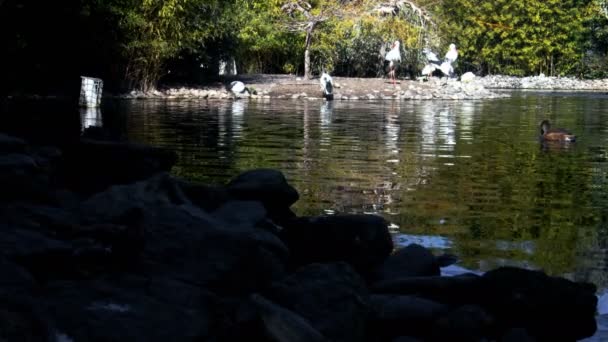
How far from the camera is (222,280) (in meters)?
6.06

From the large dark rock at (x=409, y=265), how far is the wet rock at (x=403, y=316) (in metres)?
1.05

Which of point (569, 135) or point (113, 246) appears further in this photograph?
point (569, 135)

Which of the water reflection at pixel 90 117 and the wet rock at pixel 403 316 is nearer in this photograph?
the wet rock at pixel 403 316

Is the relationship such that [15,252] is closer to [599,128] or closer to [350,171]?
[350,171]

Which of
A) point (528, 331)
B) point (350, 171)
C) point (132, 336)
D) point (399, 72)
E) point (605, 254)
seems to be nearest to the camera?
point (132, 336)

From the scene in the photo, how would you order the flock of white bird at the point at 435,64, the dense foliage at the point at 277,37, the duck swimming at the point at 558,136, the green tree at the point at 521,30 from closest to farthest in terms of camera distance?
the duck swimming at the point at 558,136
the dense foliage at the point at 277,37
the flock of white bird at the point at 435,64
the green tree at the point at 521,30

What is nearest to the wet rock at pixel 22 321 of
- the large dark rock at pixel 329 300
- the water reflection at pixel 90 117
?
the large dark rock at pixel 329 300

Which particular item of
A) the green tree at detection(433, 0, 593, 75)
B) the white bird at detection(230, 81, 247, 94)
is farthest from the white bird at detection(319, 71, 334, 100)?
the green tree at detection(433, 0, 593, 75)

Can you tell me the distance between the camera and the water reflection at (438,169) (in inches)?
370

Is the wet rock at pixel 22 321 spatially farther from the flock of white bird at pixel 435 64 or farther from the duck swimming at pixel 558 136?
the flock of white bird at pixel 435 64

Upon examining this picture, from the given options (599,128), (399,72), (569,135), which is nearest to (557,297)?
(569,135)

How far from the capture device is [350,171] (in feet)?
47.4

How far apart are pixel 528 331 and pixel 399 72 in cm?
4842

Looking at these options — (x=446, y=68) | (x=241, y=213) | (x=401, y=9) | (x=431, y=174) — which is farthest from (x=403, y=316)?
(x=446, y=68)
